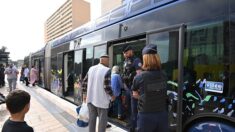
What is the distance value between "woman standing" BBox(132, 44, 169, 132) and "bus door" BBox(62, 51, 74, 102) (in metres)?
8.07

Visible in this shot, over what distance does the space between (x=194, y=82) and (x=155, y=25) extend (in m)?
1.50

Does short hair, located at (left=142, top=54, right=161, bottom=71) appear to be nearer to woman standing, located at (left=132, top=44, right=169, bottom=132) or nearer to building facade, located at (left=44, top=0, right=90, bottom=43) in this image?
woman standing, located at (left=132, top=44, right=169, bottom=132)

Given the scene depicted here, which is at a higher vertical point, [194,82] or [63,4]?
[63,4]

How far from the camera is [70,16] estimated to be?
95062 mm

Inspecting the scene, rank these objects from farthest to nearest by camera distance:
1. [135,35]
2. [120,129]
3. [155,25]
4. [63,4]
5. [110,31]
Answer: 1. [63,4]
2. [110,31]
3. [120,129]
4. [135,35]
5. [155,25]

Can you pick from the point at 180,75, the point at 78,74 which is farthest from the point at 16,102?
the point at 78,74

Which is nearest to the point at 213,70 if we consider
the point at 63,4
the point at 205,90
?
the point at 205,90

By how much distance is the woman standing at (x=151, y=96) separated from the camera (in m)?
3.41

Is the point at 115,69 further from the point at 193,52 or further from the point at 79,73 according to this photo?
the point at 79,73

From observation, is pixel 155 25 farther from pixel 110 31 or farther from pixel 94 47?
pixel 94 47

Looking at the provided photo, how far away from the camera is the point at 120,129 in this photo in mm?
6660

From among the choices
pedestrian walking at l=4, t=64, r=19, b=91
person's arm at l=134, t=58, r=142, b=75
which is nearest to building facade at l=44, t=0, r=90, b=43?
pedestrian walking at l=4, t=64, r=19, b=91

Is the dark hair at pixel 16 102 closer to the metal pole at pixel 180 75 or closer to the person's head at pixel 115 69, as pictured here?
the metal pole at pixel 180 75

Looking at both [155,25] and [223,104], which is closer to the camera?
[223,104]
